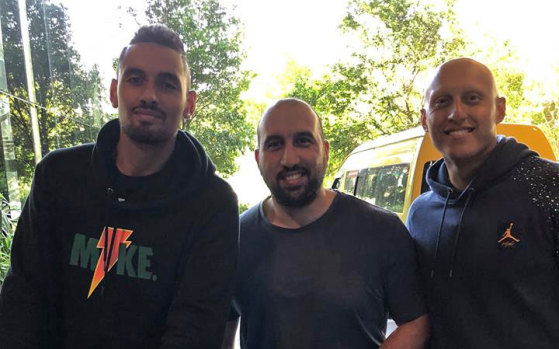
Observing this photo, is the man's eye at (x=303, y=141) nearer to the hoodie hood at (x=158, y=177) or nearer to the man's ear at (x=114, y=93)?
the hoodie hood at (x=158, y=177)

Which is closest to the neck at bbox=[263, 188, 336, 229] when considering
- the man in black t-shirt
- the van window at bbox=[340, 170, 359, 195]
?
the man in black t-shirt

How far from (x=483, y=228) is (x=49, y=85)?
22.8ft

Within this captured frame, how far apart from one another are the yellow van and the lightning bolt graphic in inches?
140

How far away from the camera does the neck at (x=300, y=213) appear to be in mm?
2105

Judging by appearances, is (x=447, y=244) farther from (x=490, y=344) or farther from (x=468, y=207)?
(x=490, y=344)

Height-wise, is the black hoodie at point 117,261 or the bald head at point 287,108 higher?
the bald head at point 287,108

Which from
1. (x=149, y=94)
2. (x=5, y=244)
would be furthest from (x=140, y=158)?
(x=5, y=244)

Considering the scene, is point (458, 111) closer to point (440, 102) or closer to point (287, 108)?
point (440, 102)

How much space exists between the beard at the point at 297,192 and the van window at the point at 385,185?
3.41 m

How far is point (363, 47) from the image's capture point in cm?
1405

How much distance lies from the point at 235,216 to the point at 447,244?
0.89m

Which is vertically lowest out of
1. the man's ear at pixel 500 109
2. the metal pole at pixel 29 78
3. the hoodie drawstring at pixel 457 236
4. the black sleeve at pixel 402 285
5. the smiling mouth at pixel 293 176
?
the black sleeve at pixel 402 285

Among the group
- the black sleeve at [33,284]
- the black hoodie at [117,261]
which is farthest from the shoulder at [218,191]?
the black sleeve at [33,284]

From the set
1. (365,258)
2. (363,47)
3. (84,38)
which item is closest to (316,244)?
(365,258)
